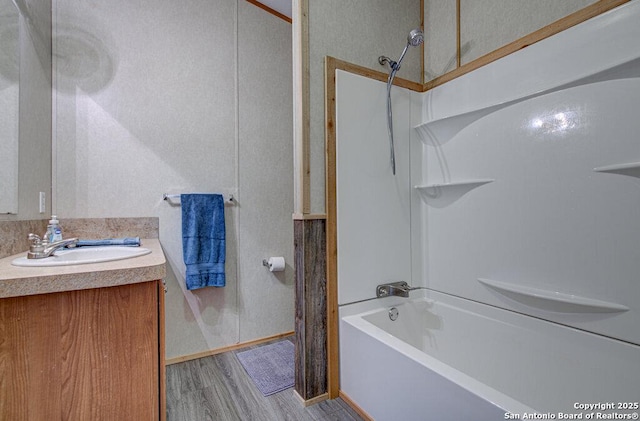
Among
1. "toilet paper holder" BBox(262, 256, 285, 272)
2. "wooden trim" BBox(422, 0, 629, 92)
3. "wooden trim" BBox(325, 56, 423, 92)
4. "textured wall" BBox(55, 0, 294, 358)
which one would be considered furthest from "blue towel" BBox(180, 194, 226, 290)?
"wooden trim" BBox(422, 0, 629, 92)

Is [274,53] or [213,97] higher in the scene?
[274,53]

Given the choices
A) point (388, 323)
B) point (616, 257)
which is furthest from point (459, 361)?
point (616, 257)

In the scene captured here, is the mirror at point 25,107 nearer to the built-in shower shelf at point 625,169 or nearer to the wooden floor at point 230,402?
the wooden floor at point 230,402

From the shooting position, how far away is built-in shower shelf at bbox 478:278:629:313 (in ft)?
3.78

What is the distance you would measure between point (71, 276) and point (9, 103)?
1058mm

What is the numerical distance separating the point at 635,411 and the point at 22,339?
2.09 metres

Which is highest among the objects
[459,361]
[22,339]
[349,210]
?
[349,210]

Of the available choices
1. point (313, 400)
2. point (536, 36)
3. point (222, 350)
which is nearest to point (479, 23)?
point (536, 36)

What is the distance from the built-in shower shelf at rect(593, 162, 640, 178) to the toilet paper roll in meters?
2.00

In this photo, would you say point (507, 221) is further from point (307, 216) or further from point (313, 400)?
point (313, 400)

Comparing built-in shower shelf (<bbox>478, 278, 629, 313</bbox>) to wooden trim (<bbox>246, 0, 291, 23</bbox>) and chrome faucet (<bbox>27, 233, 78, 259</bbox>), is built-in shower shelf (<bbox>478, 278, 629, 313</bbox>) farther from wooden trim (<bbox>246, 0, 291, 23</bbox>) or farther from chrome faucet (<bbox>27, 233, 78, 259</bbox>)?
wooden trim (<bbox>246, 0, 291, 23</bbox>)

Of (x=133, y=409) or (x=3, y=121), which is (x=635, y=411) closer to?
(x=133, y=409)

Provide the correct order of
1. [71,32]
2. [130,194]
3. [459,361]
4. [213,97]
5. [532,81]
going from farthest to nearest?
[213,97] → [130,194] → [71,32] → [459,361] → [532,81]

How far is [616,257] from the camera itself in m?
1.14
